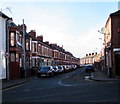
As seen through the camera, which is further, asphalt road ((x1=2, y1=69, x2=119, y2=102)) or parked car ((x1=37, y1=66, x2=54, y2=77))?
parked car ((x1=37, y1=66, x2=54, y2=77))

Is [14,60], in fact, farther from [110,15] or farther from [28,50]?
[110,15]

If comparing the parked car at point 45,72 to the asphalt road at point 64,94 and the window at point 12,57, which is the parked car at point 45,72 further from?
the asphalt road at point 64,94

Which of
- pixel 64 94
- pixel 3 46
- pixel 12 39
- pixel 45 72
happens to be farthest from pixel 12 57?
pixel 64 94

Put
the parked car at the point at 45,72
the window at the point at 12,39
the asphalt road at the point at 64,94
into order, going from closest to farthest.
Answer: the asphalt road at the point at 64,94 < the window at the point at 12,39 < the parked car at the point at 45,72

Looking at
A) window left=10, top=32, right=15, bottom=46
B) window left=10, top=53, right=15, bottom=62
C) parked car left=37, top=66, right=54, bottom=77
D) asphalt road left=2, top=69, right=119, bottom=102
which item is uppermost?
window left=10, top=32, right=15, bottom=46

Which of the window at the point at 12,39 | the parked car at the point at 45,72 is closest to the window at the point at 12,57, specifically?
the window at the point at 12,39

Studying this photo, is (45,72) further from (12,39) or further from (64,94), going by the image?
(64,94)

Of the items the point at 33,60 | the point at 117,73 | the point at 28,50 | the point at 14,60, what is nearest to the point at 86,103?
the point at 117,73

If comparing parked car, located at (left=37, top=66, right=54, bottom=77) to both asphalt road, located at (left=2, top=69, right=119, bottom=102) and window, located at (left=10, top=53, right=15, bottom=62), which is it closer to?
window, located at (left=10, top=53, right=15, bottom=62)

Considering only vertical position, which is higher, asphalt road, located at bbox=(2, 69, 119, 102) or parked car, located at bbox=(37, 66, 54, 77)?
parked car, located at bbox=(37, 66, 54, 77)

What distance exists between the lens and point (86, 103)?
10.7m

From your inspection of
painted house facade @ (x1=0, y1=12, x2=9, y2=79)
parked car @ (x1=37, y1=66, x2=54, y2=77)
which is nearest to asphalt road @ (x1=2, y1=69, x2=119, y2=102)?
painted house facade @ (x1=0, y1=12, x2=9, y2=79)

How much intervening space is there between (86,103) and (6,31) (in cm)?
2073

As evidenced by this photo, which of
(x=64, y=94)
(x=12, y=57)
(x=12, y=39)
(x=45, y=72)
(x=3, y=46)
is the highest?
(x=12, y=39)
